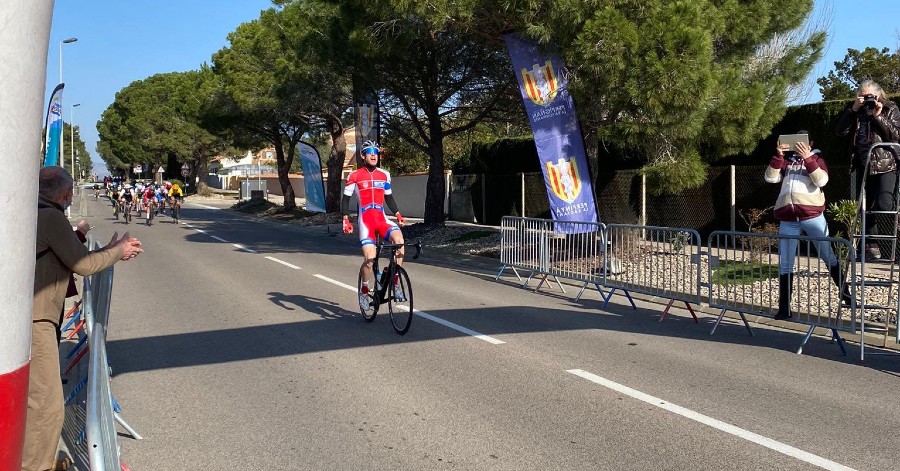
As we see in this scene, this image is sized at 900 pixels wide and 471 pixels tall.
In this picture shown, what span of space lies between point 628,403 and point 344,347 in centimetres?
324

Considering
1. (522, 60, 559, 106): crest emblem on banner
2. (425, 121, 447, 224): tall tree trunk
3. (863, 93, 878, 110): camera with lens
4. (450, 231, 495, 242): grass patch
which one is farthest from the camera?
(425, 121, 447, 224): tall tree trunk

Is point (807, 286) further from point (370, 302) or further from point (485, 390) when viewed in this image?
point (370, 302)

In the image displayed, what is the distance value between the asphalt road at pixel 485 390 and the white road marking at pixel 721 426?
0.02 meters

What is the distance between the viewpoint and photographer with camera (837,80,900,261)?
777cm

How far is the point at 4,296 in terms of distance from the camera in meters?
2.15

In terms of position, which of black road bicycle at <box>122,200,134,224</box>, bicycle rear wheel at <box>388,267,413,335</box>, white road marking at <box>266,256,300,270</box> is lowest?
white road marking at <box>266,256,300,270</box>

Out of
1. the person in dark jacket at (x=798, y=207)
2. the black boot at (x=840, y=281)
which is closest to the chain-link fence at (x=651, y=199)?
the person in dark jacket at (x=798, y=207)

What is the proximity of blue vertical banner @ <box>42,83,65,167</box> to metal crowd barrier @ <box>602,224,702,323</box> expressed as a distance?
10237 mm

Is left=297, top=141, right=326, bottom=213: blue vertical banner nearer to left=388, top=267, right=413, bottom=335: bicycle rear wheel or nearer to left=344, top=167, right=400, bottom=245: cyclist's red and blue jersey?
left=344, top=167, right=400, bottom=245: cyclist's red and blue jersey

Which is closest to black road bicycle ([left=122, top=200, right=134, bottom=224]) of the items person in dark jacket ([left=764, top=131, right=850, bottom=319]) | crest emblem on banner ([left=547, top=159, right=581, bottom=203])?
crest emblem on banner ([left=547, top=159, right=581, bottom=203])

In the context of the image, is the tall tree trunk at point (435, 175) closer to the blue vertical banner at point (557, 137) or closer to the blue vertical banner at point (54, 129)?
the blue vertical banner at point (557, 137)

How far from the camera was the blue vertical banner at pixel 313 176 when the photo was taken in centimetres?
2975

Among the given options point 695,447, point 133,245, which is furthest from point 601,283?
point 133,245

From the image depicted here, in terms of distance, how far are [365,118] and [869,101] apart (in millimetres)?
16049
